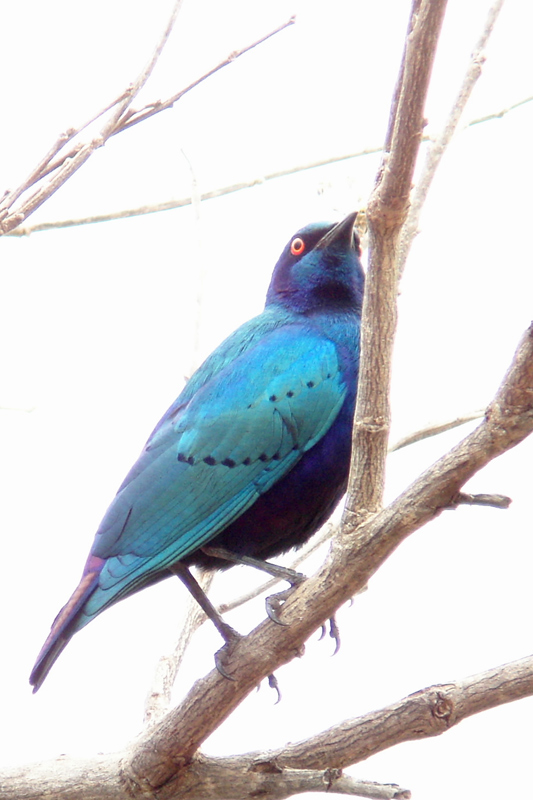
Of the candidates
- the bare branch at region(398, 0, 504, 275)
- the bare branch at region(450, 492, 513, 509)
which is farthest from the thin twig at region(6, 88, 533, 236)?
the bare branch at region(450, 492, 513, 509)

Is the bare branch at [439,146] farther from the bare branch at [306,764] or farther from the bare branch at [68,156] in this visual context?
the bare branch at [306,764]

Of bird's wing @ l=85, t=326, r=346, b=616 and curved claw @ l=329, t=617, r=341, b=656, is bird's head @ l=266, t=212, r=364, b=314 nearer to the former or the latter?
bird's wing @ l=85, t=326, r=346, b=616

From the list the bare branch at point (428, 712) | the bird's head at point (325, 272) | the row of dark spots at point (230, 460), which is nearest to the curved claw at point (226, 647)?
the bare branch at point (428, 712)

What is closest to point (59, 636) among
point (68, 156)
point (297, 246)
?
point (68, 156)

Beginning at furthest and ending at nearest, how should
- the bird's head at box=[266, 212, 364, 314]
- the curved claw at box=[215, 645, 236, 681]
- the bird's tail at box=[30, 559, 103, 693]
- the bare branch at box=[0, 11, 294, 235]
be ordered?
the bird's head at box=[266, 212, 364, 314] → the bird's tail at box=[30, 559, 103, 693] → the curved claw at box=[215, 645, 236, 681] → the bare branch at box=[0, 11, 294, 235]

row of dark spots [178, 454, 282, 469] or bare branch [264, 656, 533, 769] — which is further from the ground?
row of dark spots [178, 454, 282, 469]

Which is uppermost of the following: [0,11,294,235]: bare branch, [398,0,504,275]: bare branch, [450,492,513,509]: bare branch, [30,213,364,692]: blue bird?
[398,0,504,275]: bare branch

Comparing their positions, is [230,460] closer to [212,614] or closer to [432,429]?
[212,614]

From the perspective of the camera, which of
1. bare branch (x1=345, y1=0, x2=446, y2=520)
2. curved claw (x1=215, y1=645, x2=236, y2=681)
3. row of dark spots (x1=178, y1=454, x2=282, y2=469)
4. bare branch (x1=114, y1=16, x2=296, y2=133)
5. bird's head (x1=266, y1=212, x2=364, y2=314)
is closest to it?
bare branch (x1=345, y1=0, x2=446, y2=520)

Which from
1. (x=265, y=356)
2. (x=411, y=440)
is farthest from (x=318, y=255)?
(x=411, y=440)

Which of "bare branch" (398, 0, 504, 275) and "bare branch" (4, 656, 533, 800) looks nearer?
"bare branch" (4, 656, 533, 800)
